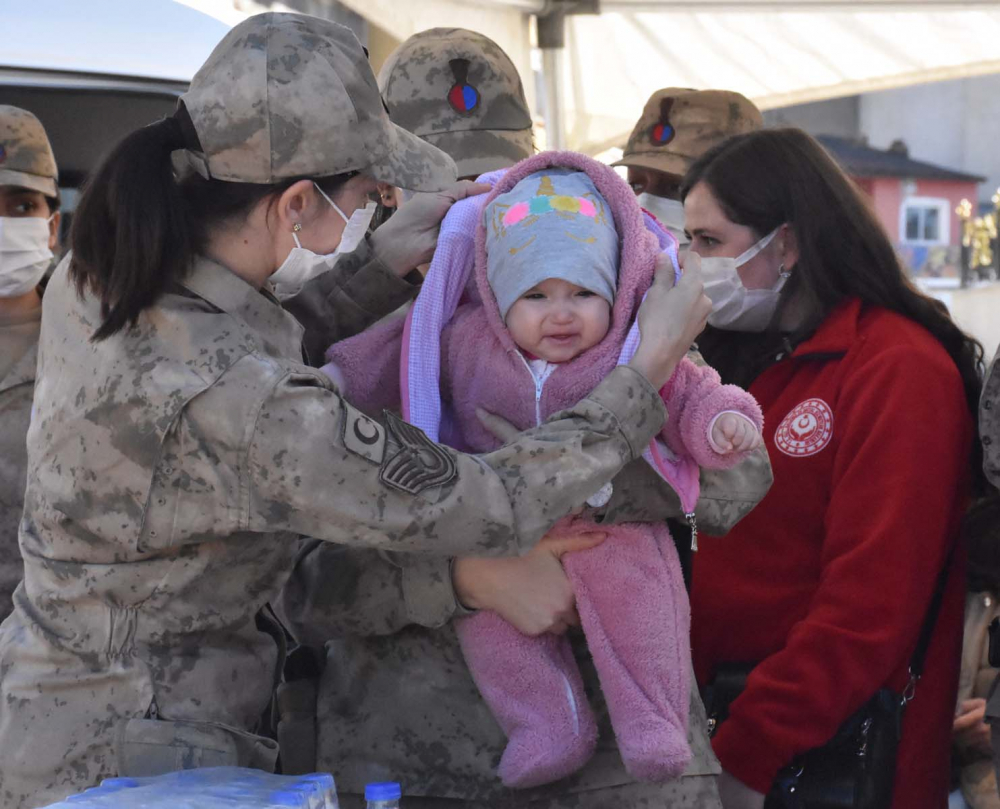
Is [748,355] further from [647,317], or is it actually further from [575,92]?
[575,92]

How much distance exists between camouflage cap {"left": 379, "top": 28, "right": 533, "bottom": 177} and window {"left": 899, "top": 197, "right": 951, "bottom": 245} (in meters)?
29.5

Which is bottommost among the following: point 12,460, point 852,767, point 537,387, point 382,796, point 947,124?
point 947,124

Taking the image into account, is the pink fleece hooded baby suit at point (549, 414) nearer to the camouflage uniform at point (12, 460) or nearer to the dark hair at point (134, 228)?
the dark hair at point (134, 228)

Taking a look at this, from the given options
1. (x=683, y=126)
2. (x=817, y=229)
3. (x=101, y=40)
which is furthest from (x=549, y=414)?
(x=101, y=40)

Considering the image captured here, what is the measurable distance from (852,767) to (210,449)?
147 centimetres

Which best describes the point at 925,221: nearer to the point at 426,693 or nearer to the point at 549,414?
the point at 549,414

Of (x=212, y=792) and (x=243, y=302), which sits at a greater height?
(x=243, y=302)

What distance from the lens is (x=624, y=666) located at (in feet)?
7.65

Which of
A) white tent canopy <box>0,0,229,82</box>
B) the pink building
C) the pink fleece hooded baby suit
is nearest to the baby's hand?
the pink fleece hooded baby suit

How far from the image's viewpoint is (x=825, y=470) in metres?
2.94

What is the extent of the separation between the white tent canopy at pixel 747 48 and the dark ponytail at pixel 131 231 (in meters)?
3.29

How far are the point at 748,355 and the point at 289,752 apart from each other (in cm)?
149

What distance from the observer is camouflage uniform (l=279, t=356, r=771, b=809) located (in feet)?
7.72

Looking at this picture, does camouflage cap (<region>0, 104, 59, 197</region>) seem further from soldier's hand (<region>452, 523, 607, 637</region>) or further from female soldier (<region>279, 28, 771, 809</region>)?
soldier's hand (<region>452, 523, 607, 637</region>)
